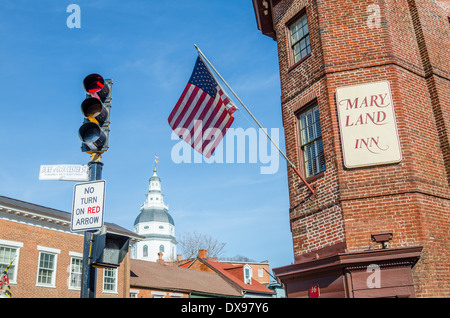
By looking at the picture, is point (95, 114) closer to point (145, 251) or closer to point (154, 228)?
point (145, 251)

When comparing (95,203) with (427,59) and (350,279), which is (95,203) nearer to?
(350,279)

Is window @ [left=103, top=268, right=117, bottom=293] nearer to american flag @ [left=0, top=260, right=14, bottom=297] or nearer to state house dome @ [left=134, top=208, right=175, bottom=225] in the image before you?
american flag @ [left=0, top=260, right=14, bottom=297]

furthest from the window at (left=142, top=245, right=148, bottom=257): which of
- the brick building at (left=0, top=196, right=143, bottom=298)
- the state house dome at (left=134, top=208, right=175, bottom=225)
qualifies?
the brick building at (left=0, top=196, right=143, bottom=298)

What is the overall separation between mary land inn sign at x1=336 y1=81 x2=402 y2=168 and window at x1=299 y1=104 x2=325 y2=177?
0.87 meters

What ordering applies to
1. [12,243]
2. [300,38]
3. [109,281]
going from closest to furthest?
[300,38] < [12,243] < [109,281]

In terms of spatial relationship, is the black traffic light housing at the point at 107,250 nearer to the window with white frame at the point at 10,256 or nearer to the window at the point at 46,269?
the window with white frame at the point at 10,256

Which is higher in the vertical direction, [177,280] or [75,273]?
[177,280]

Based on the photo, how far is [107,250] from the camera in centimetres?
493

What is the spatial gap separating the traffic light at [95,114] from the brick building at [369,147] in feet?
20.1

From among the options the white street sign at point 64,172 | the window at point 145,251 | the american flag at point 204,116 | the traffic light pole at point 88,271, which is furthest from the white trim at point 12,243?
the window at point 145,251

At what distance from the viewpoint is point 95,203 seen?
17.1 feet

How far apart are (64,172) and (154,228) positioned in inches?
4652

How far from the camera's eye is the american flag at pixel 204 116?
443 inches

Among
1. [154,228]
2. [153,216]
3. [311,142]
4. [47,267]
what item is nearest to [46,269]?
[47,267]
